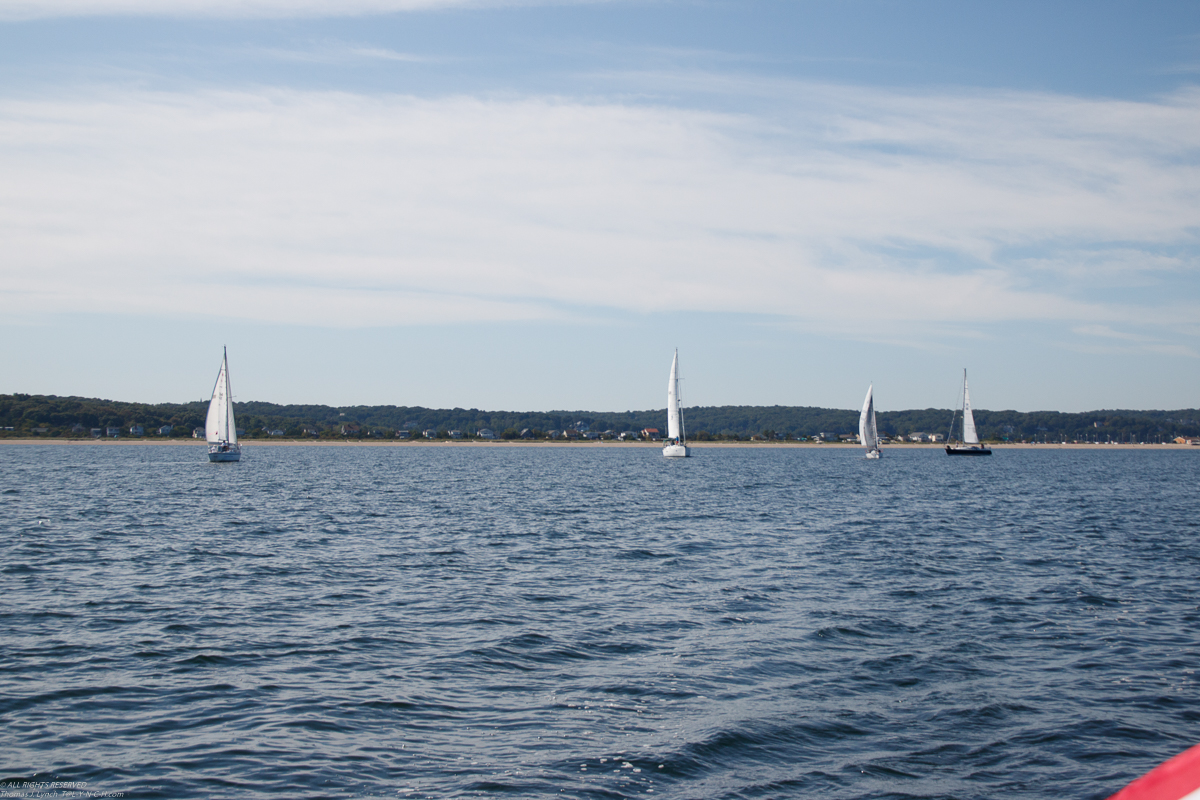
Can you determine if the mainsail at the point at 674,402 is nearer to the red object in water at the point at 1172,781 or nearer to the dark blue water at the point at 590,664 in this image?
the dark blue water at the point at 590,664

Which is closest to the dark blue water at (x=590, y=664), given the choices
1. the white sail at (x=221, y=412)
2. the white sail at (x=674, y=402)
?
the white sail at (x=221, y=412)

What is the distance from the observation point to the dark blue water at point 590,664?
12172 mm

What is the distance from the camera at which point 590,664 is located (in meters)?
17.3

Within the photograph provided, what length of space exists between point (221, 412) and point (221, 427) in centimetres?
229

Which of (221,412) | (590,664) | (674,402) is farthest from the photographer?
(674,402)

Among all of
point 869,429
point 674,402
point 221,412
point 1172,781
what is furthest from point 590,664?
point 869,429

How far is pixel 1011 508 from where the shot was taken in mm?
58562

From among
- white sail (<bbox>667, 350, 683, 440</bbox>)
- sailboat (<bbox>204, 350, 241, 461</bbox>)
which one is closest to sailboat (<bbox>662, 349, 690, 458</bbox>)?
white sail (<bbox>667, 350, 683, 440</bbox>)

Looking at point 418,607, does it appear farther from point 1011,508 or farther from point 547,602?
point 1011,508

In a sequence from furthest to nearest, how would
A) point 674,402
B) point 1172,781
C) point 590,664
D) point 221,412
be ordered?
point 674,402, point 221,412, point 590,664, point 1172,781

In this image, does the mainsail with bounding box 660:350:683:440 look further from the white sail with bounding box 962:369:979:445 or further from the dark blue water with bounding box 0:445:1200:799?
the dark blue water with bounding box 0:445:1200:799

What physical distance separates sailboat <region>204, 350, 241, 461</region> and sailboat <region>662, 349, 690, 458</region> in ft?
227

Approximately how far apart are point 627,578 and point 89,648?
14513 millimetres

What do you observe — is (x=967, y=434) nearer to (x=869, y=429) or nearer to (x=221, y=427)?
(x=869, y=429)
